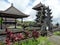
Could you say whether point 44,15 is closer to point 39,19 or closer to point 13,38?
point 39,19

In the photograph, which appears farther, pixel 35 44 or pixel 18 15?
pixel 18 15

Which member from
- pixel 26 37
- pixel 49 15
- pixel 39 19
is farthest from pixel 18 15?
pixel 26 37

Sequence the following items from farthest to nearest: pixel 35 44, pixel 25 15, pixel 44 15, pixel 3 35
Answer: pixel 25 15 < pixel 44 15 < pixel 3 35 < pixel 35 44

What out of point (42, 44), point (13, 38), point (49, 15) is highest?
point (49, 15)

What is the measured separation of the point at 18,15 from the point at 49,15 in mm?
5283

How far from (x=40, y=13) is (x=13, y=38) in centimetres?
2076

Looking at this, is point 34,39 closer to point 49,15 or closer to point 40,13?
point 49,15

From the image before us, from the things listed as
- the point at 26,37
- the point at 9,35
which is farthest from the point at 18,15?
the point at 9,35

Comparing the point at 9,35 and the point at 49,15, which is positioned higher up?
the point at 49,15

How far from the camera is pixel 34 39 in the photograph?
10516 millimetres

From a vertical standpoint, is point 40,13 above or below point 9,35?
above

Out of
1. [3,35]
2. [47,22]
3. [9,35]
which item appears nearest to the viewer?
[9,35]

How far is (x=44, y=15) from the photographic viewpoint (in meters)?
25.7

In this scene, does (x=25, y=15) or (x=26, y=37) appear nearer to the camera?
(x=26, y=37)
